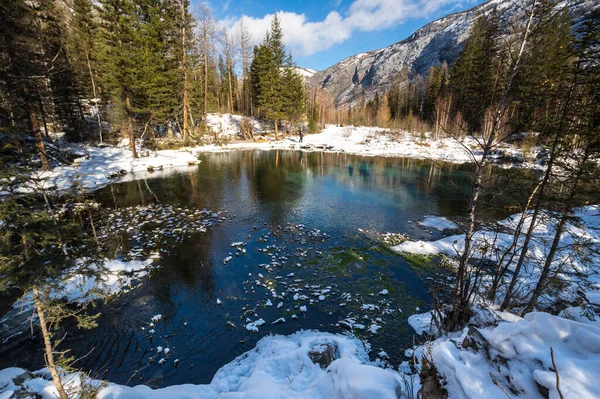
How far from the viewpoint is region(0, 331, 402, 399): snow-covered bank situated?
159 inches

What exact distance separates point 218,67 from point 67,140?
51.4 m

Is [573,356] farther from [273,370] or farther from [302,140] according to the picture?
[302,140]

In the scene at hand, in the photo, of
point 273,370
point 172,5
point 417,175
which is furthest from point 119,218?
point 172,5

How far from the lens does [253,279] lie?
34.0 feet

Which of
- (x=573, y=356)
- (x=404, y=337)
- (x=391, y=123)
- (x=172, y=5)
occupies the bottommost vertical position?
(x=404, y=337)

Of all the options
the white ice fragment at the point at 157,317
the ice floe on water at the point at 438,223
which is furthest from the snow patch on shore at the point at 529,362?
the ice floe on water at the point at 438,223

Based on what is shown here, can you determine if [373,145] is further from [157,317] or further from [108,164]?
[157,317]

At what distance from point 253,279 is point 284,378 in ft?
16.3

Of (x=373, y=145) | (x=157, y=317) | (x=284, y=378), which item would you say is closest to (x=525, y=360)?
(x=284, y=378)

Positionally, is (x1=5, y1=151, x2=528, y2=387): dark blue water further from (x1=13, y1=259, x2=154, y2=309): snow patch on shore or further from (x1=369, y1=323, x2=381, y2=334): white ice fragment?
(x1=13, y1=259, x2=154, y2=309): snow patch on shore

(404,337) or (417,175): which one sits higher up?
(417,175)

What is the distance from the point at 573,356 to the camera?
2.64 meters

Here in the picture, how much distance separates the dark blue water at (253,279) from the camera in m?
7.06

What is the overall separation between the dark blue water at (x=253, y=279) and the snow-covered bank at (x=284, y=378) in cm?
63
